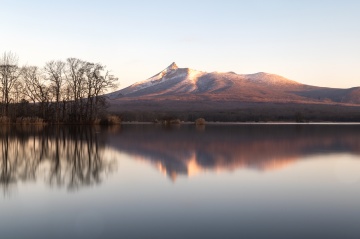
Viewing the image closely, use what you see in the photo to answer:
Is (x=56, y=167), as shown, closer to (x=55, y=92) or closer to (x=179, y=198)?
(x=179, y=198)

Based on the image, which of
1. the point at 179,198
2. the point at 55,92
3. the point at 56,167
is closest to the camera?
the point at 179,198

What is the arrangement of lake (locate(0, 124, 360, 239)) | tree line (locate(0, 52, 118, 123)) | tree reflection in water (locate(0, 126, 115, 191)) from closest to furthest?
lake (locate(0, 124, 360, 239)), tree reflection in water (locate(0, 126, 115, 191)), tree line (locate(0, 52, 118, 123))

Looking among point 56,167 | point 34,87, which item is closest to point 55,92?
point 34,87

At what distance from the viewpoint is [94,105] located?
61375mm

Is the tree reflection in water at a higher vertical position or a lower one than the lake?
higher

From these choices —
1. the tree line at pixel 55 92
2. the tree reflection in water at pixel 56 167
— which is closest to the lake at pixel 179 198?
the tree reflection in water at pixel 56 167

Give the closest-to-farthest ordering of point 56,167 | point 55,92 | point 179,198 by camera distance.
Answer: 1. point 179,198
2. point 56,167
3. point 55,92

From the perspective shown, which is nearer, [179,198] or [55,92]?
[179,198]

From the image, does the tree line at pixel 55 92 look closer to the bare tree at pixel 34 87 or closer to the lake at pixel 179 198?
the bare tree at pixel 34 87

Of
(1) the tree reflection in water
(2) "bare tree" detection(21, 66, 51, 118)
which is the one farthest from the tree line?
(1) the tree reflection in water

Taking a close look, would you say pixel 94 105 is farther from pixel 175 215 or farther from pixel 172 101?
pixel 172 101

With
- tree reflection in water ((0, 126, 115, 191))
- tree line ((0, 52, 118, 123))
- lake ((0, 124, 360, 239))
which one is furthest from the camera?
tree line ((0, 52, 118, 123))

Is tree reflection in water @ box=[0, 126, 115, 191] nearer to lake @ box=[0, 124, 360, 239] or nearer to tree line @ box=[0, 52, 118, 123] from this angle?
lake @ box=[0, 124, 360, 239]

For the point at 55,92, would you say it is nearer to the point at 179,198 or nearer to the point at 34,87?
the point at 34,87
